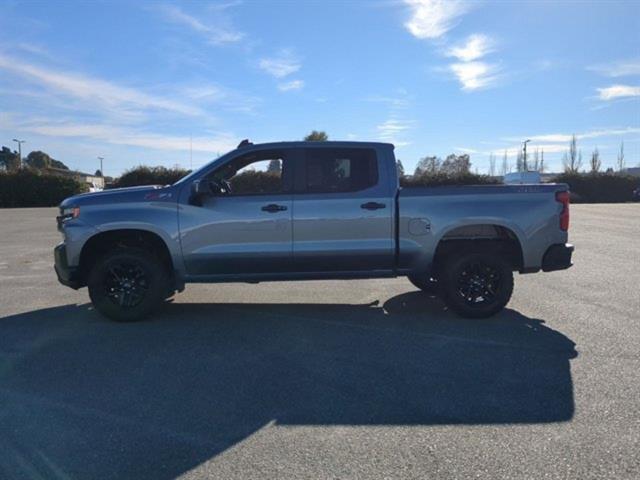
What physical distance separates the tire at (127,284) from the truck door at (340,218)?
1725 mm

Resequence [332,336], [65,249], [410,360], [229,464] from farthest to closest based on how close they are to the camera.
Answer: [65,249], [332,336], [410,360], [229,464]

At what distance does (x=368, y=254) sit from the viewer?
666cm

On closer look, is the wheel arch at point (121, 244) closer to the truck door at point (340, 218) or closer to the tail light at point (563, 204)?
the truck door at point (340, 218)

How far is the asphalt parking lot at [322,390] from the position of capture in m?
3.41

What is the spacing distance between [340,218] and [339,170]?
0.63m

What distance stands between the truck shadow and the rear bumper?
721mm

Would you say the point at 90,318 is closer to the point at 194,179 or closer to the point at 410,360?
the point at 194,179

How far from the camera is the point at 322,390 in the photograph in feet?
14.9

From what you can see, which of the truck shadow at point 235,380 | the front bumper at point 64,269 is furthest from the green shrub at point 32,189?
the truck shadow at point 235,380

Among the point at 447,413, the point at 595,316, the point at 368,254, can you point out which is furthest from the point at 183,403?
the point at 595,316

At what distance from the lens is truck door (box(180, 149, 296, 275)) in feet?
21.5

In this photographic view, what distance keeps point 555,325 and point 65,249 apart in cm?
597

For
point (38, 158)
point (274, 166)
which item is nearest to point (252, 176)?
point (274, 166)

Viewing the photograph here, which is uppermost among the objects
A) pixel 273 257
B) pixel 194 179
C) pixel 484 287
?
pixel 194 179
